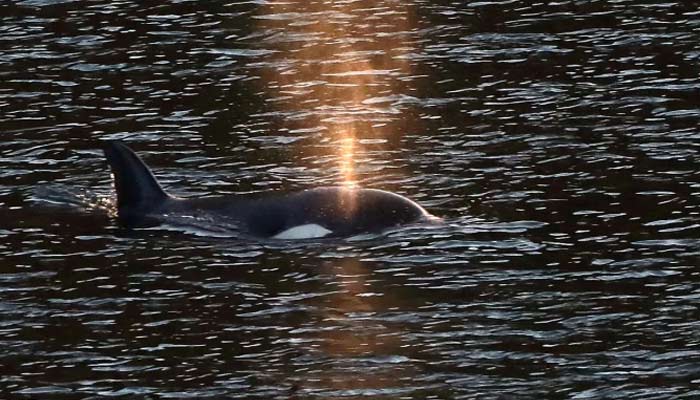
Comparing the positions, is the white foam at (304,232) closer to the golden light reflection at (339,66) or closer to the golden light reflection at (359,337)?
the golden light reflection at (359,337)

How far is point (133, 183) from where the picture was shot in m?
20.7

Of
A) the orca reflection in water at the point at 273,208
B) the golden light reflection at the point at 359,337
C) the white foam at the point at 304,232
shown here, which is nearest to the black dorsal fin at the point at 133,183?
the orca reflection in water at the point at 273,208

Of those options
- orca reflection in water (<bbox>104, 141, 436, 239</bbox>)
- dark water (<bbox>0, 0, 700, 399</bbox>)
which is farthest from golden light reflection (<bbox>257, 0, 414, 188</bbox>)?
Answer: orca reflection in water (<bbox>104, 141, 436, 239</bbox>)

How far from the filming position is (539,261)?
18016 mm

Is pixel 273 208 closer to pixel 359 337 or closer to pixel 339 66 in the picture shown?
pixel 359 337

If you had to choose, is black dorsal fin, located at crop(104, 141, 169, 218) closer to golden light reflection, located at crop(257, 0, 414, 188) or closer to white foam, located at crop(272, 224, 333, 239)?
white foam, located at crop(272, 224, 333, 239)

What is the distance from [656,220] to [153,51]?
11.3 meters

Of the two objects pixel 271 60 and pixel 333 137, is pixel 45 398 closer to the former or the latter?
pixel 333 137

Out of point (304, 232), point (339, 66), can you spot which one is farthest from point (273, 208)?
point (339, 66)

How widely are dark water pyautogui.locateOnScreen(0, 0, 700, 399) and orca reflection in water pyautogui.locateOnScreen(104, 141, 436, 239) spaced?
0.30 m

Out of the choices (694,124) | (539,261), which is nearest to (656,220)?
(539,261)

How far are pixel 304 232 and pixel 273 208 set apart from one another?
59 cm

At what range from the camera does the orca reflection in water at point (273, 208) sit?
19.6m

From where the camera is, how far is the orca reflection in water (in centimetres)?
1962
